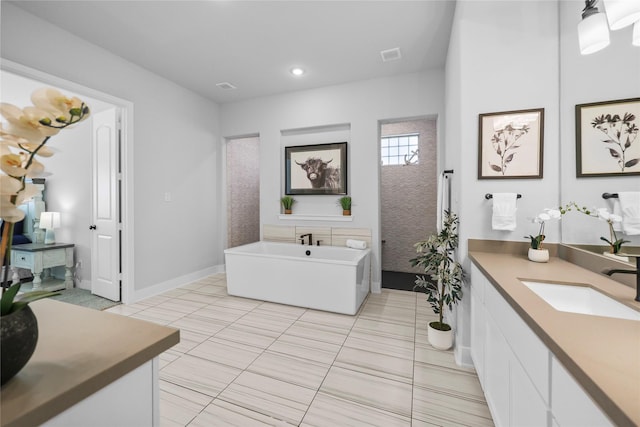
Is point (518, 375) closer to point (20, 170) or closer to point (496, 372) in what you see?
point (496, 372)

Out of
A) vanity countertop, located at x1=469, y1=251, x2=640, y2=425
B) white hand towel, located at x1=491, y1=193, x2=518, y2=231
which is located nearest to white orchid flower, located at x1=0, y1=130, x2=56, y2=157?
vanity countertop, located at x1=469, y1=251, x2=640, y2=425

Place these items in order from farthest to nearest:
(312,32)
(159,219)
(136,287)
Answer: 1. (159,219)
2. (136,287)
3. (312,32)

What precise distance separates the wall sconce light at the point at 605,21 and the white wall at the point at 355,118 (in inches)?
79.1

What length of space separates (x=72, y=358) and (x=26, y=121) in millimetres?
498

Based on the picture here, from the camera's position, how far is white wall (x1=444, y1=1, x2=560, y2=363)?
6.25 ft

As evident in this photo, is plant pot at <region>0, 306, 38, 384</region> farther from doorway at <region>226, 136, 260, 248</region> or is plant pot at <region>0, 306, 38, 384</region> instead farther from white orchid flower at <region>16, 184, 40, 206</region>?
doorway at <region>226, 136, 260, 248</region>

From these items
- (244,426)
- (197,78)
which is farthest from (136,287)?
(197,78)

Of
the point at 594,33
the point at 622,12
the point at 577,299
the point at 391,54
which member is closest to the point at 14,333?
the point at 577,299

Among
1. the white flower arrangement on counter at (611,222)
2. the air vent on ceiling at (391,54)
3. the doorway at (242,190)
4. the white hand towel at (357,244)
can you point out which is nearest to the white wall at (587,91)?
the white flower arrangement on counter at (611,222)

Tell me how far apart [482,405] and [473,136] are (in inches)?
71.3

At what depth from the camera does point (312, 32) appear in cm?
275

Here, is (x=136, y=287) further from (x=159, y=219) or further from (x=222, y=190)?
(x=222, y=190)

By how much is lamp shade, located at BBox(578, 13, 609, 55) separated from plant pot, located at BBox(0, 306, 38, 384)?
246 cm

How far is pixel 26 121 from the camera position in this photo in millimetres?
486
